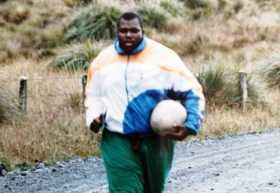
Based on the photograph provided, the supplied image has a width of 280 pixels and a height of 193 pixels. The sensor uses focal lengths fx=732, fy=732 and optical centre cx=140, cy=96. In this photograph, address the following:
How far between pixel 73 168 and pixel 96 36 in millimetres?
15497

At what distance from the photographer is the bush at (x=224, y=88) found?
15.4 meters

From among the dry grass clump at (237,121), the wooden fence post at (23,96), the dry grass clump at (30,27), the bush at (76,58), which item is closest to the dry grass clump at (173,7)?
the dry grass clump at (30,27)

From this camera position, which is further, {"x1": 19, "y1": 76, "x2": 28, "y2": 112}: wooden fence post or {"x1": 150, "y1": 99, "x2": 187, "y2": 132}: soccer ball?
{"x1": 19, "y1": 76, "x2": 28, "y2": 112}: wooden fence post

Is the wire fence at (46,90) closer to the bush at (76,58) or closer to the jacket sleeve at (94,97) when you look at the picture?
the bush at (76,58)

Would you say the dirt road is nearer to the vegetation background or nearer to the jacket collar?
the vegetation background

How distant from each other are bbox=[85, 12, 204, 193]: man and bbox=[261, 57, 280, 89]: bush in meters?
13.8

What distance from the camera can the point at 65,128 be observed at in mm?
11648

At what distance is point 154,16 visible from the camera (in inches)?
1088

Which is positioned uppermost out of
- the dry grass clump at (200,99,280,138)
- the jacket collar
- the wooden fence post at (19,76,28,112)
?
the jacket collar

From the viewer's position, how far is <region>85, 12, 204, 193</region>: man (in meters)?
4.54

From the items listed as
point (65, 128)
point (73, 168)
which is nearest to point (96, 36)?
point (65, 128)

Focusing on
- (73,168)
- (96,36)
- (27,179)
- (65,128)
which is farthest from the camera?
(96,36)

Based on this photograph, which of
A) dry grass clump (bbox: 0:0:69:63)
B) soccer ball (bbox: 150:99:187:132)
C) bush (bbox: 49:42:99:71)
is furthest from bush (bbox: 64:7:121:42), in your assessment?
soccer ball (bbox: 150:99:187:132)

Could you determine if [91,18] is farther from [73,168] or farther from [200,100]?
[200,100]
